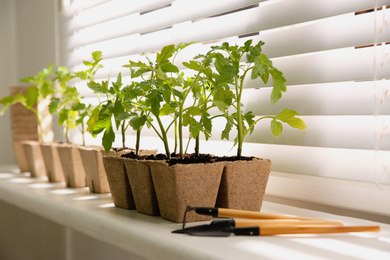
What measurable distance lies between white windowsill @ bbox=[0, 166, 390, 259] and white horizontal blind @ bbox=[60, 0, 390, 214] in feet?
0.40

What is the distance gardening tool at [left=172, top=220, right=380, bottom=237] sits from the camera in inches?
28.7

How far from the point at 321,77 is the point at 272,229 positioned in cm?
40

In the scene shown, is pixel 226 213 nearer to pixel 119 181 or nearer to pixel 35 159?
pixel 119 181

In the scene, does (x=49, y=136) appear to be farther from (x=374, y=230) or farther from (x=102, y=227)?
(x=374, y=230)

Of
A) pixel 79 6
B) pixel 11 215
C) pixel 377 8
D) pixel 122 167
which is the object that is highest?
pixel 79 6

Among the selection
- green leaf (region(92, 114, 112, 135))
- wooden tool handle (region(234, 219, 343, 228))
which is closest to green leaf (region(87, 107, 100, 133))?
green leaf (region(92, 114, 112, 135))

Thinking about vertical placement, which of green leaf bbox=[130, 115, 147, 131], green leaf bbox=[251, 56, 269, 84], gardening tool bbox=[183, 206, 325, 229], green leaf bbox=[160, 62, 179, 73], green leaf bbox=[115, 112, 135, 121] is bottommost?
gardening tool bbox=[183, 206, 325, 229]

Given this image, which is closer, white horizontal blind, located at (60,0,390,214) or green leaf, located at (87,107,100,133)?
white horizontal blind, located at (60,0,390,214)

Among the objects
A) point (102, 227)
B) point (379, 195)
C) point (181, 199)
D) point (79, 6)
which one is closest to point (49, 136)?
point (79, 6)

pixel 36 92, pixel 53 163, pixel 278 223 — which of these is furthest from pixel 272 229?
pixel 36 92

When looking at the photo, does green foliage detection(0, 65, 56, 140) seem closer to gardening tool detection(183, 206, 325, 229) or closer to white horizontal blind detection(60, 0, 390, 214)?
white horizontal blind detection(60, 0, 390, 214)

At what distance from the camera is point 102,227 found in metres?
0.88

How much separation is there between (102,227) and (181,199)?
0.18 m

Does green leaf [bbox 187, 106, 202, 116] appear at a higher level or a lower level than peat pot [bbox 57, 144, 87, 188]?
higher
